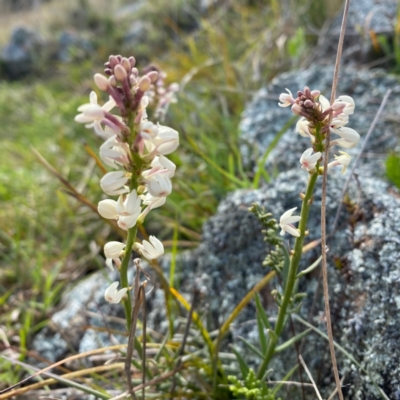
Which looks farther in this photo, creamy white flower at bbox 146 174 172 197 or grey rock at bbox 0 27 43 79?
grey rock at bbox 0 27 43 79

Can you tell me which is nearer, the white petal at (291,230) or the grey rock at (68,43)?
the white petal at (291,230)

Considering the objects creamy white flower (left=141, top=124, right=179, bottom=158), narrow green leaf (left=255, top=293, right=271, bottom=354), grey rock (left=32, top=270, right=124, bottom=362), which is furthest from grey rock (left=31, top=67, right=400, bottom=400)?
creamy white flower (left=141, top=124, right=179, bottom=158)

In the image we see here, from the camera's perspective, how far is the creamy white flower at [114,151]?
696 mm

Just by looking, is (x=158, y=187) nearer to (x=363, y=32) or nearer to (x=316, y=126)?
(x=316, y=126)

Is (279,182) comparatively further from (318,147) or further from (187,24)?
(187,24)

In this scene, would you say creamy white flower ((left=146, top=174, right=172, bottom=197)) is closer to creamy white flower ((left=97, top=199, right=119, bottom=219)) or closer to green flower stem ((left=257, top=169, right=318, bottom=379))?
creamy white flower ((left=97, top=199, right=119, bottom=219))

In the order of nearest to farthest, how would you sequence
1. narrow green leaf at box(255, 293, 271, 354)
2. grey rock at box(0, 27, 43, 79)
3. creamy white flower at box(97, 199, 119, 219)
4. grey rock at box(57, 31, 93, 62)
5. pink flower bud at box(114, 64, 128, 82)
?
1. pink flower bud at box(114, 64, 128, 82)
2. creamy white flower at box(97, 199, 119, 219)
3. narrow green leaf at box(255, 293, 271, 354)
4. grey rock at box(57, 31, 93, 62)
5. grey rock at box(0, 27, 43, 79)

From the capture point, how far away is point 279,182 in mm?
1446

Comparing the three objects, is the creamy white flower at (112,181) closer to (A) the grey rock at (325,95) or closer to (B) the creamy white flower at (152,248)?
(B) the creamy white flower at (152,248)

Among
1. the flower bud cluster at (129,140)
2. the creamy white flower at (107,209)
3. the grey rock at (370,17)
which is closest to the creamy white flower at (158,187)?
the flower bud cluster at (129,140)

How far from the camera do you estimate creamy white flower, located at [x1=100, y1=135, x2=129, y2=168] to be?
70cm

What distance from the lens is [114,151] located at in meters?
0.71

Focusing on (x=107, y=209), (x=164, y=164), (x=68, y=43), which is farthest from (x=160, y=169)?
(x=68, y=43)

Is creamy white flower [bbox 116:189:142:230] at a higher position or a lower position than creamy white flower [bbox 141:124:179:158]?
lower
